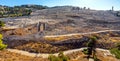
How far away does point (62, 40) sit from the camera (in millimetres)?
117625

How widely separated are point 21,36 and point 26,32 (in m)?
14.9

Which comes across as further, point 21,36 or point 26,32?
point 26,32

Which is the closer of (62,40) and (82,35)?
(62,40)

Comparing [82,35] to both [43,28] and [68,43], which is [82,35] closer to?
[68,43]

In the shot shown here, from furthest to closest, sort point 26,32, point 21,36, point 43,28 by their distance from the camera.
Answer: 1. point 43,28
2. point 26,32
3. point 21,36

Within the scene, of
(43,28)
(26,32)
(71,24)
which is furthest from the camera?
(71,24)

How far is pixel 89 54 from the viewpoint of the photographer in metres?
86.4

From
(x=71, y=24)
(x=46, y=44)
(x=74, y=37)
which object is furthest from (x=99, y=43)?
(x=71, y=24)

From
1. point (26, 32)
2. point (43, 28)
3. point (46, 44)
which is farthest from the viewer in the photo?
point (43, 28)

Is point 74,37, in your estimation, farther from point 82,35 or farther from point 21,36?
point 21,36

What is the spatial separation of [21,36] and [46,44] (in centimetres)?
1763

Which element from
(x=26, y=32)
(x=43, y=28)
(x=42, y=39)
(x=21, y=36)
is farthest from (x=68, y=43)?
(x=43, y=28)

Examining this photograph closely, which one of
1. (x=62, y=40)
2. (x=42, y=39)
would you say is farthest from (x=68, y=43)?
(x=42, y=39)

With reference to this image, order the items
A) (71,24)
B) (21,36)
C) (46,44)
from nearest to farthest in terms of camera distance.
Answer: (46,44), (21,36), (71,24)
